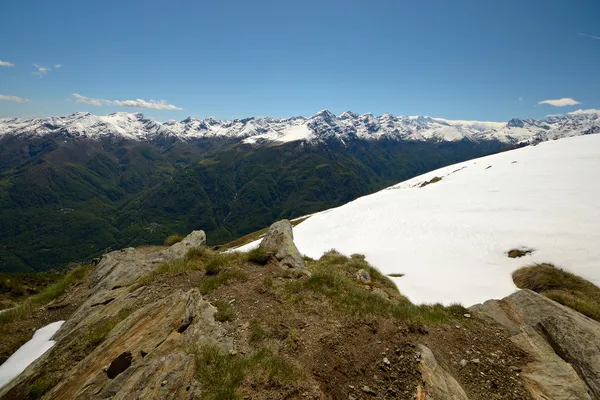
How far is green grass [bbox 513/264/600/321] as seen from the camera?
14.3 meters

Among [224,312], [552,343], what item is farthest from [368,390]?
[552,343]

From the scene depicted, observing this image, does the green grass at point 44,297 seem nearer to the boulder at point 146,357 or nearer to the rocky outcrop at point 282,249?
the boulder at point 146,357

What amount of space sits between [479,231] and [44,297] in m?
36.3

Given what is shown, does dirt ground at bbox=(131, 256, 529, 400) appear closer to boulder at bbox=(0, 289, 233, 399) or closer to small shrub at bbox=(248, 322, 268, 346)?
small shrub at bbox=(248, 322, 268, 346)

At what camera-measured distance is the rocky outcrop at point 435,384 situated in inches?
302

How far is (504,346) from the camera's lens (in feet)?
34.0

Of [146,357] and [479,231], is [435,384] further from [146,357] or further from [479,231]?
[479,231]

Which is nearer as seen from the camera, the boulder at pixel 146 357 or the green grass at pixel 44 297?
the boulder at pixel 146 357

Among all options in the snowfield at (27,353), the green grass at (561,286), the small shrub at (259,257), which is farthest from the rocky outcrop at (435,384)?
the snowfield at (27,353)

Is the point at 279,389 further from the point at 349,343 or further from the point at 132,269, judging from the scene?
the point at 132,269

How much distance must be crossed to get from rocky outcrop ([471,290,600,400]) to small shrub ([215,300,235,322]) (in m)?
10.1

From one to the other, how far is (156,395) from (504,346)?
11771 millimetres

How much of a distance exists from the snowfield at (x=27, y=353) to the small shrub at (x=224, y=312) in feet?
29.4

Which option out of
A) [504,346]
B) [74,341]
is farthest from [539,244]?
[74,341]
